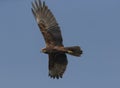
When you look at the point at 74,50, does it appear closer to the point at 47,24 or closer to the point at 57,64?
the point at 57,64

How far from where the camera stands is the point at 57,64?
71.0ft

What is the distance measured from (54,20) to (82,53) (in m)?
2.91

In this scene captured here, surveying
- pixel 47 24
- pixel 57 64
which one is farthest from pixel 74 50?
pixel 47 24

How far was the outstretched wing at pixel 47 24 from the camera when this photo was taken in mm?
21953

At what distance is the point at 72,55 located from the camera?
20125 mm

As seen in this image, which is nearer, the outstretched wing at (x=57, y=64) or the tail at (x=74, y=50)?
the tail at (x=74, y=50)

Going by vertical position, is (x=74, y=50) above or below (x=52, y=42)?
below

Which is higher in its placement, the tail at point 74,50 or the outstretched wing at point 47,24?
the outstretched wing at point 47,24

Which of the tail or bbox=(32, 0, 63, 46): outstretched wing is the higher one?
bbox=(32, 0, 63, 46): outstretched wing

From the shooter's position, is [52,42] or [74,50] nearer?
[74,50]

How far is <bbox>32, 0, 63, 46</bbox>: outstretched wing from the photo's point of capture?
2195 cm

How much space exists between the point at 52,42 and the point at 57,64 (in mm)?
1190

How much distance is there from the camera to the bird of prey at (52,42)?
2074cm

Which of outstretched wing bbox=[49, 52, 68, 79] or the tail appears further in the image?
outstretched wing bbox=[49, 52, 68, 79]
